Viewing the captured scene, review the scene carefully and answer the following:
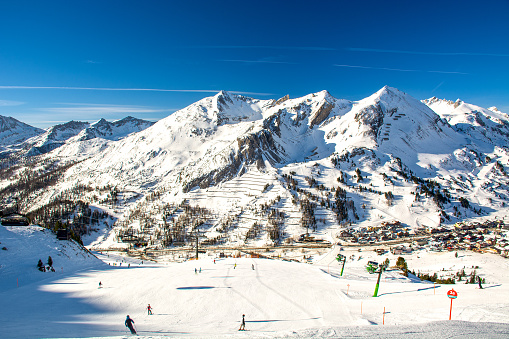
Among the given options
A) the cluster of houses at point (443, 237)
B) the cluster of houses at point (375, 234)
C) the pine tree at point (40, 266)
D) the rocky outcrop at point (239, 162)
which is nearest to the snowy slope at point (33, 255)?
the pine tree at point (40, 266)

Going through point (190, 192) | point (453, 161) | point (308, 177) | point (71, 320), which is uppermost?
point (453, 161)

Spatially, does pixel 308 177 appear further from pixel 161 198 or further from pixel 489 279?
pixel 489 279

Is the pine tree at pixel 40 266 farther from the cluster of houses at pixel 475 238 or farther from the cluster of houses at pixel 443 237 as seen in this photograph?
the cluster of houses at pixel 475 238

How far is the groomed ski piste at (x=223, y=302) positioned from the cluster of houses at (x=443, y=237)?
3286 cm

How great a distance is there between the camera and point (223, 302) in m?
31.1

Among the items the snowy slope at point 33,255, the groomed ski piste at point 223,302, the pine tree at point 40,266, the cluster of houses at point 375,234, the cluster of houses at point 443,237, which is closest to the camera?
the groomed ski piste at point 223,302

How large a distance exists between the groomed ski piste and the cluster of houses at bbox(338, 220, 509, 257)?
108 ft

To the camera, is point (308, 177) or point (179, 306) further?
point (308, 177)

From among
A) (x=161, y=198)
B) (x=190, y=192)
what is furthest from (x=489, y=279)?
(x=161, y=198)

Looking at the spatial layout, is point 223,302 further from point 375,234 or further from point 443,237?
point 443,237

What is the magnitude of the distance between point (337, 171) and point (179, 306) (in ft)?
496

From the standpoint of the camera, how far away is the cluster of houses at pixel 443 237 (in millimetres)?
80125

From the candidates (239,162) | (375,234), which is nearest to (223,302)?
(375,234)

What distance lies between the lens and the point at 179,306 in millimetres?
29719
